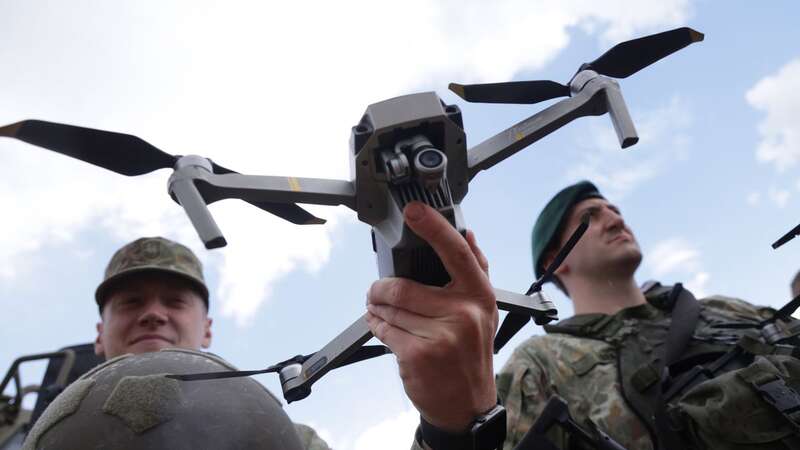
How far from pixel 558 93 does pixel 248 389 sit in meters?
1.65

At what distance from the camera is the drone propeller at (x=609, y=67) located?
2.13m

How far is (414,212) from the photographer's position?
167cm

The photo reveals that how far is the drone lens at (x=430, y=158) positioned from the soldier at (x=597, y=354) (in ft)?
0.36

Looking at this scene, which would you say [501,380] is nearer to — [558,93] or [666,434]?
[666,434]

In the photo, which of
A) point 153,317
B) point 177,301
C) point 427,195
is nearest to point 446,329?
point 427,195

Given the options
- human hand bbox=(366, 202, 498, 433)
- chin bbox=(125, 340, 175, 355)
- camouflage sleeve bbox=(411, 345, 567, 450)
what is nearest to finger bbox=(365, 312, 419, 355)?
human hand bbox=(366, 202, 498, 433)

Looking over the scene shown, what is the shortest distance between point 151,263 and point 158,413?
1.88 metres

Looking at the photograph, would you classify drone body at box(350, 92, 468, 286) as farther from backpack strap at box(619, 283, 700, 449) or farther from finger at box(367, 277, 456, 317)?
backpack strap at box(619, 283, 700, 449)

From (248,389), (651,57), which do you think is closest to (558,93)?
(651,57)

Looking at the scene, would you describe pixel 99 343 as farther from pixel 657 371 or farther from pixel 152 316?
pixel 657 371

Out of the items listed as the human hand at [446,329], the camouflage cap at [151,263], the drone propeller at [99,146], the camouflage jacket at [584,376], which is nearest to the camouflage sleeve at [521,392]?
the camouflage jacket at [584,376]

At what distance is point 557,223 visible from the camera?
4.71 metres

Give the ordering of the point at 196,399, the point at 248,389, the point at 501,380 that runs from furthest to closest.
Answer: the point at 501,380 → the point at 248,389 → the point at 196,399

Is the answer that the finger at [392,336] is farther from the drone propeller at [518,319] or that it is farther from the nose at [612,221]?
the nose at [612,221]
